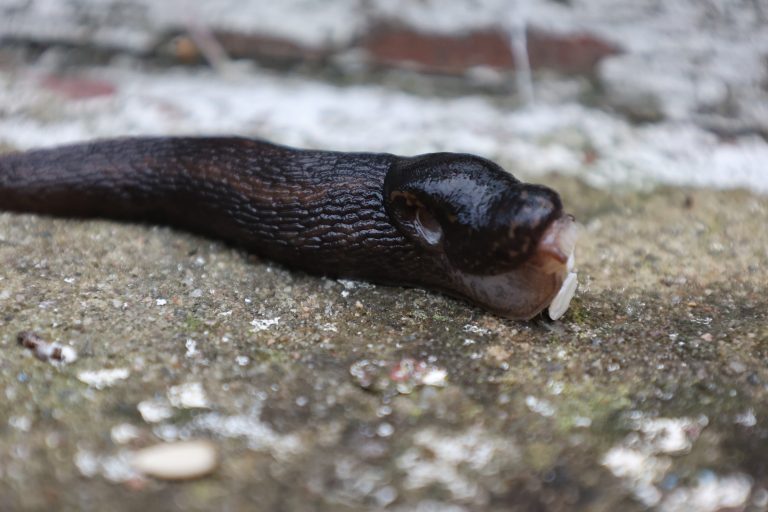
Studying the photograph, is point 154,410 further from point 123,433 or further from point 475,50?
point 475,50

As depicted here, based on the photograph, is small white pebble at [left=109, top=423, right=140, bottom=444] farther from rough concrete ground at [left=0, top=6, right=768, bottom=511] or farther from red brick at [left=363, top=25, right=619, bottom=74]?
red brick at [left=363, top=25, right=619, bottom=74]

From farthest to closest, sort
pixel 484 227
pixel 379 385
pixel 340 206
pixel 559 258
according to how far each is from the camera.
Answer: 1. pixel 340 206
2. pixel 484 227
3. pixel 559 258
4. pixel 379 385

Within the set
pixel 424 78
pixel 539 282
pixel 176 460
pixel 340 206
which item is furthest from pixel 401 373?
pixel 424 78

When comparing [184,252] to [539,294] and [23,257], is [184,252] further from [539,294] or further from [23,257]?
[539,294]

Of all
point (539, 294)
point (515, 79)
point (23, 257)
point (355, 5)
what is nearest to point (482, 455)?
point (539, 294)

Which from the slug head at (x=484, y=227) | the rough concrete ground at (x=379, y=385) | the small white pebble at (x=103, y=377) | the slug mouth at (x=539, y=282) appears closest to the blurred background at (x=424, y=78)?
the rough concrete ground at (x=379, y=385)

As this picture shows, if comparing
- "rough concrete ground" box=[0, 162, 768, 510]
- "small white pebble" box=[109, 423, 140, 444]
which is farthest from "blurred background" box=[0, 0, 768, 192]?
"small white pebble" box=[109, 423, 140, 444]

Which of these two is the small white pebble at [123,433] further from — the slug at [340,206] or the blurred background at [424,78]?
the blurred background at [424,78]
